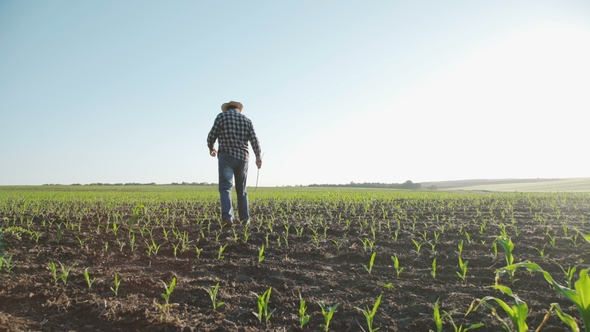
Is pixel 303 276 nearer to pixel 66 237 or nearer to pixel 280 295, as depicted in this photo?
pixel 280 295

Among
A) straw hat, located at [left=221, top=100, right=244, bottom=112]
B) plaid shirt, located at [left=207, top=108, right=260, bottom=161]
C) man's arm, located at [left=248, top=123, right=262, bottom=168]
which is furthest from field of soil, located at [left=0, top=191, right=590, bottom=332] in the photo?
straw hat, located at [left=221, top=100, right=244, bottom=112]

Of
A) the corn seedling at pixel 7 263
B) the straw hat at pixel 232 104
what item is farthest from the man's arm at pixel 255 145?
the corn seedling at pixel 7 263

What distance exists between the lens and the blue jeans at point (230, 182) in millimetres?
5769

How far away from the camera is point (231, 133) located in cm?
611

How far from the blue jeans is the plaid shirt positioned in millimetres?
116

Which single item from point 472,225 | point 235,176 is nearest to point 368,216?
point 472,225

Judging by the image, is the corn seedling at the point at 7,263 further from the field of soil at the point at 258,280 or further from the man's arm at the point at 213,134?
the man's arm at the point at 213,134

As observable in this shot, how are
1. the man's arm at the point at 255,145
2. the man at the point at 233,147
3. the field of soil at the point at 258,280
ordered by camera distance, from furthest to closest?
the man's arm at the point at 255,145 < the man at the point at 233,147 < the field of soil at the point at 258,280

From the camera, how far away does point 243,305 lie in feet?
8.38

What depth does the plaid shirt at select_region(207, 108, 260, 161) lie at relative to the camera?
6078mm

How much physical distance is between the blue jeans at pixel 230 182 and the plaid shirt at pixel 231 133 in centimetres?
12

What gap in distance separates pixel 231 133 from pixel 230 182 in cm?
86

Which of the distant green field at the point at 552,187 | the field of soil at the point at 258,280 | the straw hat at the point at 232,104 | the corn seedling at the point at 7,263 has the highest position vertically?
the straw hat at the point at 232,104

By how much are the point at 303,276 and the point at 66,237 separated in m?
3.64
